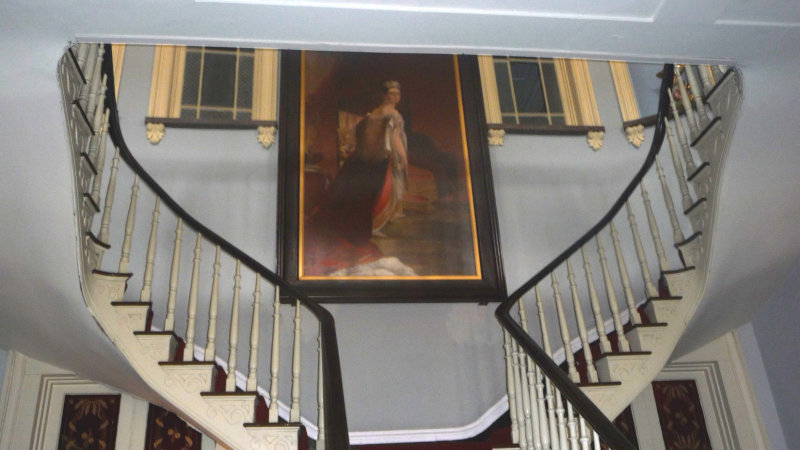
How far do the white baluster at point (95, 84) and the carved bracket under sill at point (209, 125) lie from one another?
1.88 m

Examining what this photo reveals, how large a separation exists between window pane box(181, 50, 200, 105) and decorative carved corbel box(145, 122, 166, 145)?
1.19 ft

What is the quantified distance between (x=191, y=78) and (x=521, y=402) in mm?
3934

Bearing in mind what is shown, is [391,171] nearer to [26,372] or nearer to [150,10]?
[26,372]

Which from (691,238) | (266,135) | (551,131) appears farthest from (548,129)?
(266,135)

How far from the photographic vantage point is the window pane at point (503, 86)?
18.9 ft

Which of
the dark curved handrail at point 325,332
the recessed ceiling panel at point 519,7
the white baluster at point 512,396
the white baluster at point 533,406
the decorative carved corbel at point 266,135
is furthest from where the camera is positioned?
the decorative carved corbel at point 266,135

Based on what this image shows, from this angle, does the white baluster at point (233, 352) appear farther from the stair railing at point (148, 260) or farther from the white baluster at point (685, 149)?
the white baluster at point (685, 149)

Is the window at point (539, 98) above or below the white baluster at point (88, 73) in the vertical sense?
above

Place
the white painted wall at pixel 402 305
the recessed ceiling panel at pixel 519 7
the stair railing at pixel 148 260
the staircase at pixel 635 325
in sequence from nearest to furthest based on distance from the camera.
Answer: the recessed ceiling panel at pixel 519 7
the stair railing at pixel 148 260
the staircase at pixel 635 325
the white painted wall at pixel 402 305

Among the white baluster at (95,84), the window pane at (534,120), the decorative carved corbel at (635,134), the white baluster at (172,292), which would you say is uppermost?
the window pane at (534,120)

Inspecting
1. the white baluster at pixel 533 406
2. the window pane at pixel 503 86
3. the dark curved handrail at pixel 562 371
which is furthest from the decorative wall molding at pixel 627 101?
the white baluster at pixel 533 406

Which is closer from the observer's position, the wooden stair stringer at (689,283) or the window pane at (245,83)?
the wooden stair stringer at (689,283)

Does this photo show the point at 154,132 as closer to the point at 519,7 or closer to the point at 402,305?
the point at 402,305

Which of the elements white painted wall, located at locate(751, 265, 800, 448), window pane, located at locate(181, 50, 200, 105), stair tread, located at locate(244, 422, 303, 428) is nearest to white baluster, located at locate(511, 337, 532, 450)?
stair tread, located at locate(244, 422, 303, 428)
